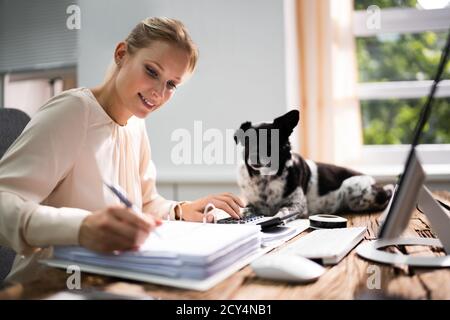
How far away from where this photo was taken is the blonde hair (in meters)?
0.89

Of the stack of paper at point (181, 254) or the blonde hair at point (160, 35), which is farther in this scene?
the blonde hair at point (160, 35)

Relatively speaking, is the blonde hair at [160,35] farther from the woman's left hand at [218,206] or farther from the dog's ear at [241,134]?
the dog's ear at [241,134]

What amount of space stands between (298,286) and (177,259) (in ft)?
0.55

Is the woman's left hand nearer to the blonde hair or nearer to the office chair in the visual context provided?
the blonde hair

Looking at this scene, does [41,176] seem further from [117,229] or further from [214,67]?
[214,67]

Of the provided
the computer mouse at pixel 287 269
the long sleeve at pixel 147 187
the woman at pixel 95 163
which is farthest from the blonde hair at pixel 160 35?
the computer mouse at pixel 287 269

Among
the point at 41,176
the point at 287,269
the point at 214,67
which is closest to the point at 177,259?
the point at 287,269

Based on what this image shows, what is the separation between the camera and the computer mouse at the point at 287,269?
0.57m

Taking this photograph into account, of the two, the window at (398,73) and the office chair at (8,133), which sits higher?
the window at (398,73)

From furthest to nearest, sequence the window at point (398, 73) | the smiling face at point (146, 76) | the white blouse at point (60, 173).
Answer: the window at point (398, 73) < the smiling face at point (146, 76) < the white blouse at point (60, 173)

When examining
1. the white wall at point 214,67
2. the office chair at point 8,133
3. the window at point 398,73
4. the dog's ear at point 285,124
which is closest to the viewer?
the office chair at point 8,133
